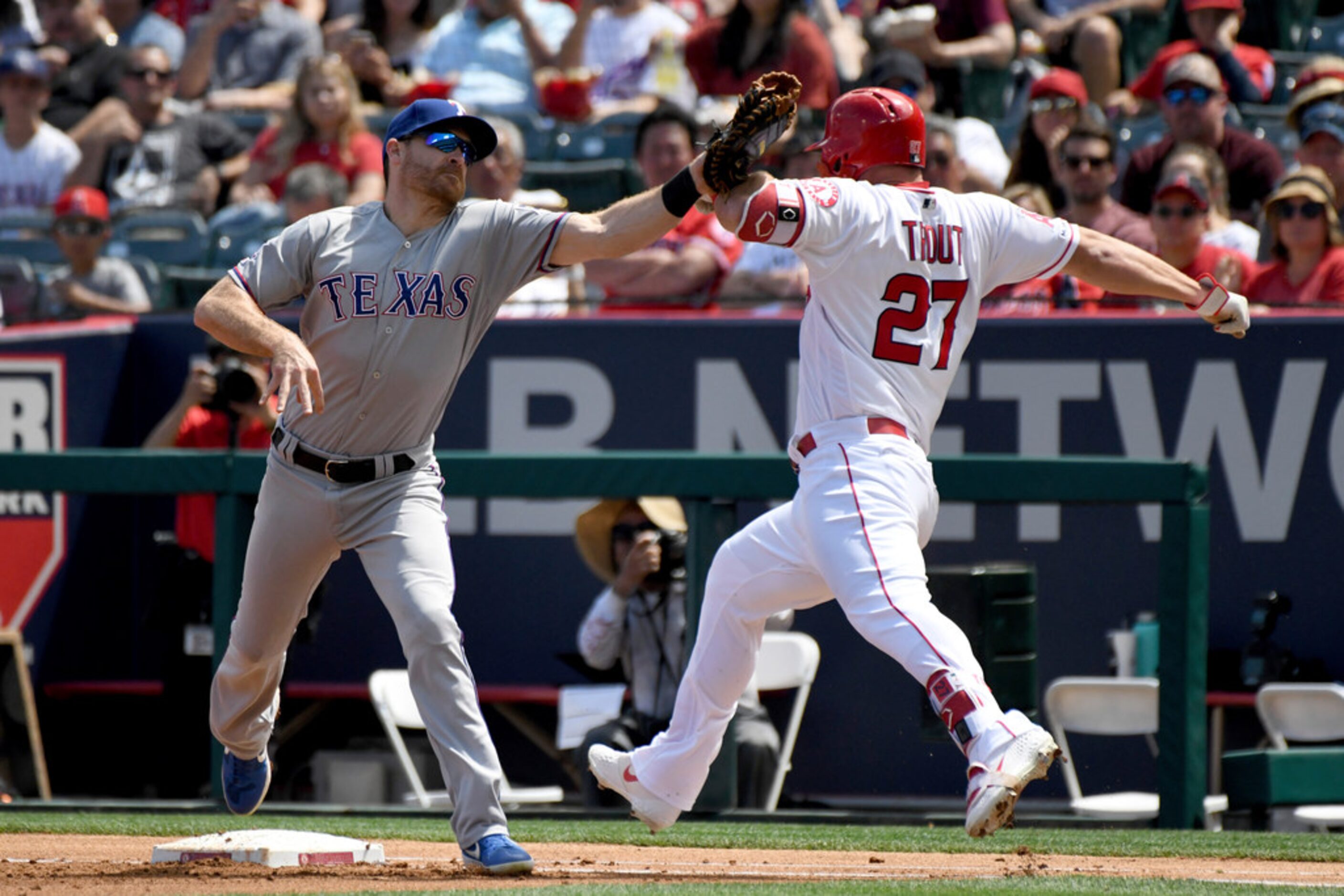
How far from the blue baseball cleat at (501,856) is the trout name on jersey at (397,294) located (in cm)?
126

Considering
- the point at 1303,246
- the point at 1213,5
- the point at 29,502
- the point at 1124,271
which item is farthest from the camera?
the point at 1213,5

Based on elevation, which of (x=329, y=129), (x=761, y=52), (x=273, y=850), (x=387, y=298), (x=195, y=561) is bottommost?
(x=273, y=850)

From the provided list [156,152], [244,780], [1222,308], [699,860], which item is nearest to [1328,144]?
[1222,308]

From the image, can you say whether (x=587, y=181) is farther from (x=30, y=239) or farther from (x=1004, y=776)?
(x=1004, y=776)

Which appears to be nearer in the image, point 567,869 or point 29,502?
point 567,869

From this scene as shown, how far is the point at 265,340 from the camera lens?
436cm

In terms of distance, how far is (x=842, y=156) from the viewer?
15.4ft

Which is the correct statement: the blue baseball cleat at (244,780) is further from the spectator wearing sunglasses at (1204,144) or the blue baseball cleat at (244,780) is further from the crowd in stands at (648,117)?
the spectator wearing sunglasses at (1204,144)

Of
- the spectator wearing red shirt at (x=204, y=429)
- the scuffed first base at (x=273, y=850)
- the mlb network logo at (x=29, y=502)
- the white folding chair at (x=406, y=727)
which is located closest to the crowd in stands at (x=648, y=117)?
the mlb network logo at (x=29, y=502)

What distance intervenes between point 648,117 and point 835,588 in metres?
4.80

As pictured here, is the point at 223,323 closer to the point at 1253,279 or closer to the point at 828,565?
the point at 828,565

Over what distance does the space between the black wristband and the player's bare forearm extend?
959 millimetres

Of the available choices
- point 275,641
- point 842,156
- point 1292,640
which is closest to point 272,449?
point 275,641

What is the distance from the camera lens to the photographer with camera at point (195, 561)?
7.61m
